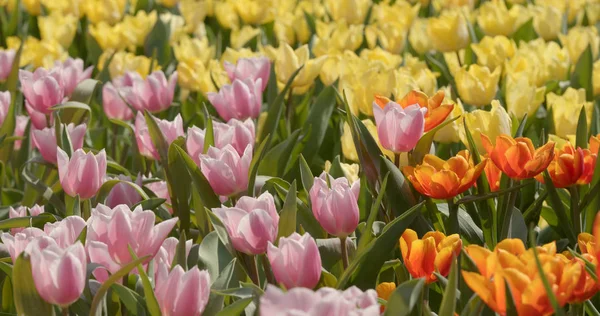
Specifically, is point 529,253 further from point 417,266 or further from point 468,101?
point 468,101

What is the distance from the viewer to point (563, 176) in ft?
4.84

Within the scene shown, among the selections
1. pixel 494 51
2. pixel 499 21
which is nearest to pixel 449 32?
pixel 494 51

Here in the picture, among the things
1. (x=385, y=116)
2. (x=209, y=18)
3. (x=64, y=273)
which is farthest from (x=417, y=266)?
(x=209, y=18)

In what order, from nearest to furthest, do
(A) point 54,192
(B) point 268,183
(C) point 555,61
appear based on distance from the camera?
(B) point 268,183 < (A) point 54,192 < (C) point 555,61

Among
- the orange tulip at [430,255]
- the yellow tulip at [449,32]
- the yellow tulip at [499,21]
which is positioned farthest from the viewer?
the yellow tulip at [499,21]

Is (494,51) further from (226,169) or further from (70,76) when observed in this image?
(226,169)

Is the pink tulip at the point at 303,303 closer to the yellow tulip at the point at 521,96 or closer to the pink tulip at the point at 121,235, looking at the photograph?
the pink tulip at the point at 121,235

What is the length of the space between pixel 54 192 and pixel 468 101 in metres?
0.96

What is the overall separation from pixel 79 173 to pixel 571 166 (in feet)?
2.64

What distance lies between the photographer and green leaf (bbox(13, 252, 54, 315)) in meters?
1.16

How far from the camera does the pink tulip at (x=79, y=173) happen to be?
1556 mm

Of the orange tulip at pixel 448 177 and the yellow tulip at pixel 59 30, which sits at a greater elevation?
the orange tulip at pixel 448 177

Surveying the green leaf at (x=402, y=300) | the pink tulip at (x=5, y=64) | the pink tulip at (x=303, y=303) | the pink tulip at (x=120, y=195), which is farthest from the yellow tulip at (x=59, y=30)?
the pink tulip at (x=303, y=303)

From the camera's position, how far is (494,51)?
2.60 m
